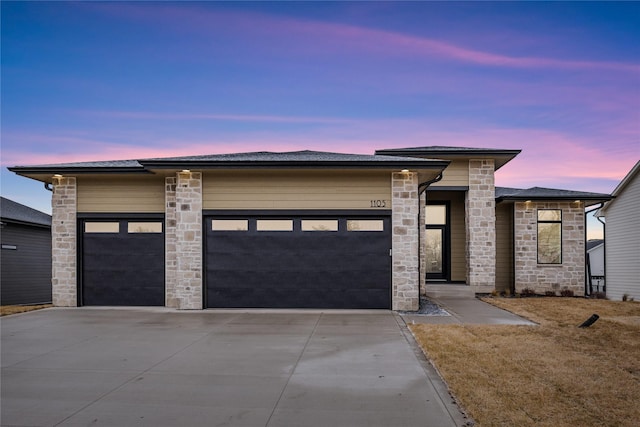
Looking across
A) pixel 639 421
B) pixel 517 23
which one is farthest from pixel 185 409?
pixel 517 23

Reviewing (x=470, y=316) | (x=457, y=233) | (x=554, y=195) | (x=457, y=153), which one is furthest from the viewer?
(x=457, y=233)

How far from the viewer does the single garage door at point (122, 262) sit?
479 inches

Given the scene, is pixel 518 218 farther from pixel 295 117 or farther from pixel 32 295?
pixel 32 295

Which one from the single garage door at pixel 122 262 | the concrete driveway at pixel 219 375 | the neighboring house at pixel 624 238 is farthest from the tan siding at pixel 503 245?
the single garage door at pixel 122 262

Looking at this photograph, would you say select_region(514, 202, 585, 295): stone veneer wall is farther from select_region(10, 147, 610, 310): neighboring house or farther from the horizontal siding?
select_region(10, 147, 610, 310): neighboring house

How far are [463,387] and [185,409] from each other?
3.03m

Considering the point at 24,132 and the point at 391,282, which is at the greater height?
the point at 24,132

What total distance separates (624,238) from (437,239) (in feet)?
23.6

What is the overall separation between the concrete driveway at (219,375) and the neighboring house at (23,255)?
10.9m

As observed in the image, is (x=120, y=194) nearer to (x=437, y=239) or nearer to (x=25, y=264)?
(x=25, y=264)

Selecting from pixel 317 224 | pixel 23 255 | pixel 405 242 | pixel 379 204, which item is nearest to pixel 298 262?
pixel 317 224

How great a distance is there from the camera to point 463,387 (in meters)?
4.99

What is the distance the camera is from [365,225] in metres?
11.4

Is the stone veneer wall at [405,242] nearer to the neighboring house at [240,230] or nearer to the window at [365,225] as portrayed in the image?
the neighboring house at [240,230]
